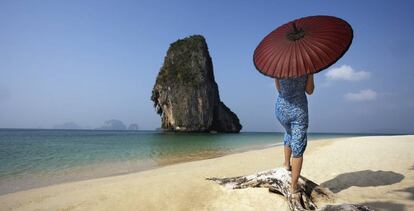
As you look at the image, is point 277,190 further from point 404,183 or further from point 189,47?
point 189,47

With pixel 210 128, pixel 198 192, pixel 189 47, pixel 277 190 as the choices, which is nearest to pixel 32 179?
pixel 198 192

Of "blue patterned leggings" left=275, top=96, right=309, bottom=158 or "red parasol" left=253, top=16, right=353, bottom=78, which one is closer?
"red parasol" left=253, top=16, right=353, bottom=78

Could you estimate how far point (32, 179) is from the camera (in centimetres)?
800

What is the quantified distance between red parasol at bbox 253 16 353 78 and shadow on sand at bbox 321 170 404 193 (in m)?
2.56

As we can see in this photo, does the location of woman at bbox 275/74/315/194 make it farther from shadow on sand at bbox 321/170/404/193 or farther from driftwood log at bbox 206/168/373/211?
shadow on sand at bbox 321/170/404/193

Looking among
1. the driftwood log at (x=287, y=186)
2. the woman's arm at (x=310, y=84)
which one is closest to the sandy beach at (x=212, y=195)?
the driftwood log at (x=287, y=186)

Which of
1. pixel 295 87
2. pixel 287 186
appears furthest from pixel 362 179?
pixel 295 87

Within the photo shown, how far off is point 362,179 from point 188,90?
60.2 metres

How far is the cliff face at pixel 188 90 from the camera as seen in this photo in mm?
64188

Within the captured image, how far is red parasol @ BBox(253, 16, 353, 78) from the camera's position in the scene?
10.5 feet

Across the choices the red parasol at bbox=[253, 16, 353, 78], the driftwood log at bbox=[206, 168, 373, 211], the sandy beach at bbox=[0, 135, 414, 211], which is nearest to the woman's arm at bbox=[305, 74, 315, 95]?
the red parasol at bbox=[253, 16, 353, 78]

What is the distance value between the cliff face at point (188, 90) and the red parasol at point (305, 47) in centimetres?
5958

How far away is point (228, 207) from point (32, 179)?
692 centimetres

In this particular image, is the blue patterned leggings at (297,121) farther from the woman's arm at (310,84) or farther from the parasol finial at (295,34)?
the parasol finial at (295,34)
